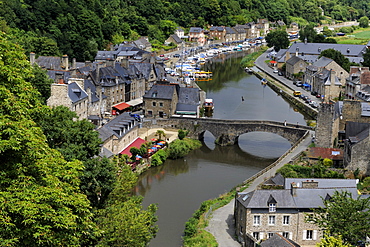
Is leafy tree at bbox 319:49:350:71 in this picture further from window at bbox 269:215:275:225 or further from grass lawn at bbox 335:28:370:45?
window at bbox 269:215:275:225

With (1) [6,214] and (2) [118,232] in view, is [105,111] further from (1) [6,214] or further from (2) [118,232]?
(1) [6,214]

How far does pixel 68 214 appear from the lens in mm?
15289

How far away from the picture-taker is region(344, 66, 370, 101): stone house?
55.2 metres

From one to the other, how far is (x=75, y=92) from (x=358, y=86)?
28491 mm

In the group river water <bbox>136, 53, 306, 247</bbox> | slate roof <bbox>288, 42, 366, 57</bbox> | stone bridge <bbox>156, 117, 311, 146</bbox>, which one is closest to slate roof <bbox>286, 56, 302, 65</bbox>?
slate roof <bbox>288, 42, 366, 57</bbox>

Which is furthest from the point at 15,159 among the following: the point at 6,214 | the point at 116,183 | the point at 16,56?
the point at 116,183

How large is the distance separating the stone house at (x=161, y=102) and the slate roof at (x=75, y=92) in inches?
266

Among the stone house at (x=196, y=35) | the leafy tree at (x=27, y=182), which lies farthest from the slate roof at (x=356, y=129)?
the stone house at (x=196, y=35)

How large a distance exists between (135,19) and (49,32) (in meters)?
22.7

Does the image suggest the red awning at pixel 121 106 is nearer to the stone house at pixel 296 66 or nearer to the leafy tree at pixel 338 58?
the stone house at pixel 296 66

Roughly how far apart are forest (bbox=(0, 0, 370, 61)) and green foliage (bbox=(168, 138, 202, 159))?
27.5 m

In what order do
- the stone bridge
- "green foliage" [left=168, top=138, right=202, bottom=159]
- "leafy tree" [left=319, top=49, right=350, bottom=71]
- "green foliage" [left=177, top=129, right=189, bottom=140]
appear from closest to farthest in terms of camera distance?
"green foliage" [left=168, top=138, right=202, bottom=159] < the stone bridge < "green foliage" [left=177, top=129, right=189, bottom=140] < "leafy tree" [left=319, top=49, right=350, bottom=71]

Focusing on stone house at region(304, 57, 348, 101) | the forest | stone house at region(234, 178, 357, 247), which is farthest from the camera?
the forest

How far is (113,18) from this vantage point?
93.1 m
